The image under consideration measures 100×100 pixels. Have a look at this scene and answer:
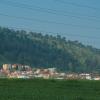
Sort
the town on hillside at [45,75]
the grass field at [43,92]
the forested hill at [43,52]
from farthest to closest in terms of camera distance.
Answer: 1. the forested hill at [43,52]
2. the town on hillside at [45,75]
3. the grass field at [43,92]

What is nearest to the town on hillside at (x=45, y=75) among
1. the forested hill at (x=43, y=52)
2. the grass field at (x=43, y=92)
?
the grass field at (x=43, y=92)

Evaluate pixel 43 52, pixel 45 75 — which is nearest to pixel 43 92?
pixel 45 75

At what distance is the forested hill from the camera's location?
6531 centimetres

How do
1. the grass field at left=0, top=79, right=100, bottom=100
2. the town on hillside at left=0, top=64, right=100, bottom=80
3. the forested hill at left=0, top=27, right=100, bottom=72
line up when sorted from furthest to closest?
the forested hill at left=0, top=27, right=100, bottom=72, the town on hillside at left=0, top=64, right=100, bottom=80, the grass field at left=0, top=79, right=100, bottom=100

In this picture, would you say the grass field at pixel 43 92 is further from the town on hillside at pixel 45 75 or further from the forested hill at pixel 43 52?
the forested hill at pixel 43 52

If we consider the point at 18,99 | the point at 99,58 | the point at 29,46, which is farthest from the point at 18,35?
the point at 18,99

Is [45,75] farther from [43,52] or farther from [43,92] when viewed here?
[43,52]

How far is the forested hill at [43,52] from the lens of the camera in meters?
65.3

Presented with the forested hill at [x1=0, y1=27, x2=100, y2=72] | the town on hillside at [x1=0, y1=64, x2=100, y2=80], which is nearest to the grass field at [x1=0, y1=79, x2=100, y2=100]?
the town on hillside at [x1=0, y1=64, x2=100, y2=80]

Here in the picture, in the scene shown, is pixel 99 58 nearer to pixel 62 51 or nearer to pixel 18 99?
pixel 62 51

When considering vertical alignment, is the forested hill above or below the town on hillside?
above

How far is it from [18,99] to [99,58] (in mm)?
55405

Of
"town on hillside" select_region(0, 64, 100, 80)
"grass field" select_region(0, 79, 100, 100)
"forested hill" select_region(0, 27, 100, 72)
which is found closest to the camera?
"grass field" select_region(0, 79, 100, 100)

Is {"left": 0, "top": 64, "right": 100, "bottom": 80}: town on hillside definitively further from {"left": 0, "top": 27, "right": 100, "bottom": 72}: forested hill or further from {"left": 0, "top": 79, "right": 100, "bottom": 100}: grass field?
{"left": 0, "top": 27, "right": 100, "bottom": 72}: forested hill
